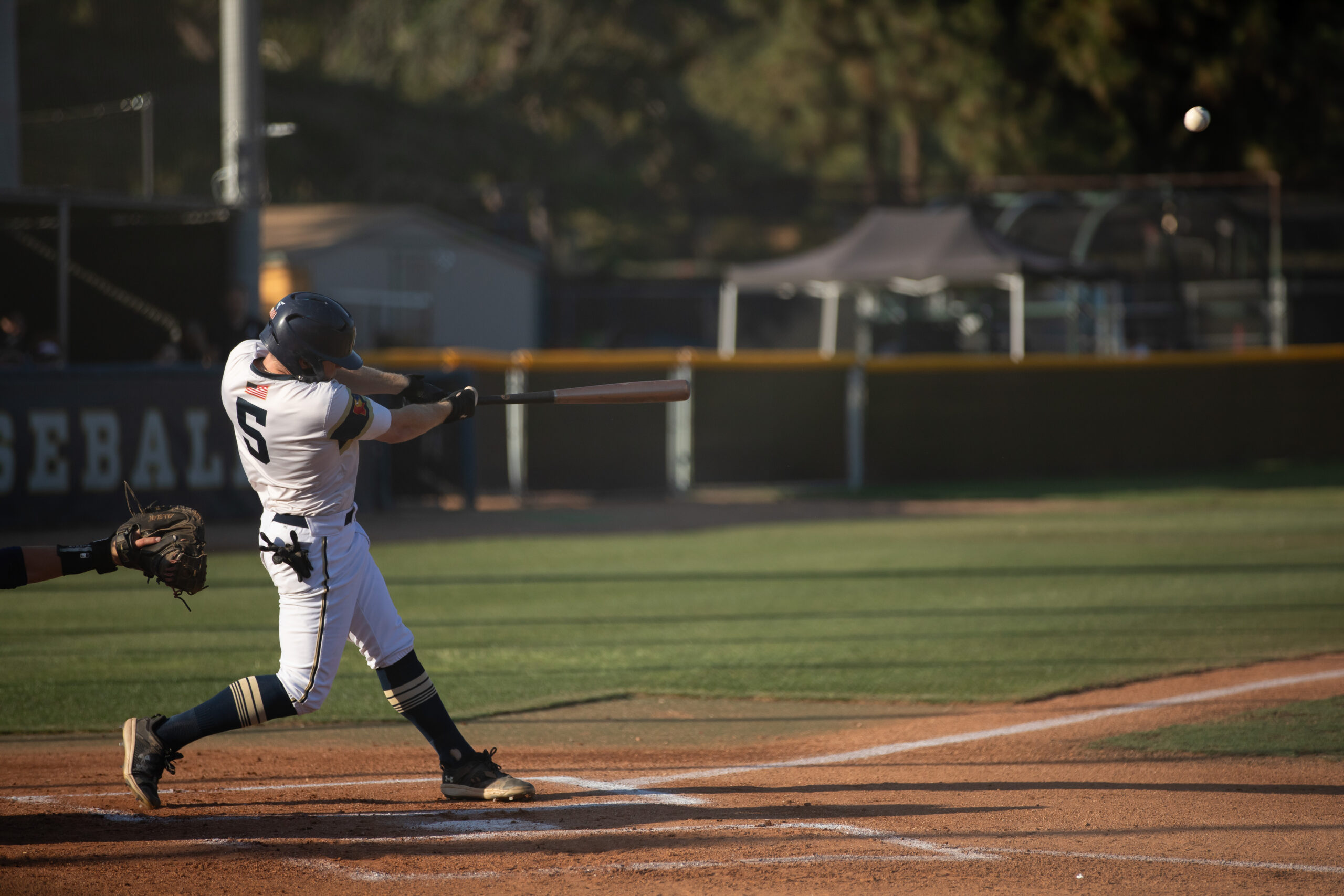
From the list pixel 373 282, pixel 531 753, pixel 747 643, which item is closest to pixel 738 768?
pixel 531 753

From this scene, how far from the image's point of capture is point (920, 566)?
11969 millimetres

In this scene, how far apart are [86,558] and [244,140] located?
12.9 meters

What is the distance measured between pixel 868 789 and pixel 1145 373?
49.0ft

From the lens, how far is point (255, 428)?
5008 millimetres

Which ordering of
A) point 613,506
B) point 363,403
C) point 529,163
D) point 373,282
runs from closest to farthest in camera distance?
point 363,403 → point 613,506 → point 373,282 → point 529,163

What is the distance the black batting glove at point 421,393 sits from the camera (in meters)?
5.45

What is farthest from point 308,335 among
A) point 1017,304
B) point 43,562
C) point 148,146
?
point 1017,304

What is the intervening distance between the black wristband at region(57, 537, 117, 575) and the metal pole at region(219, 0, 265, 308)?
39.6 ft

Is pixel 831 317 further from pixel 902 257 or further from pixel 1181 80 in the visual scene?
pixel 1181 80

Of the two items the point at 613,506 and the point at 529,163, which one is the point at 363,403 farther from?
the point at 529,163

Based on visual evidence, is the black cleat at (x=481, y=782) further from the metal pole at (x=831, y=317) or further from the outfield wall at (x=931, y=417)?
the metal pole at (x=831, y=317)

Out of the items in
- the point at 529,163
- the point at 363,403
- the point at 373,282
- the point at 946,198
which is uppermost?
the point at 529,163

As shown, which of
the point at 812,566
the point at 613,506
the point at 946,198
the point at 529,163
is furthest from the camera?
the point at 529,163

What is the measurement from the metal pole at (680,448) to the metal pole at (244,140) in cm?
565
